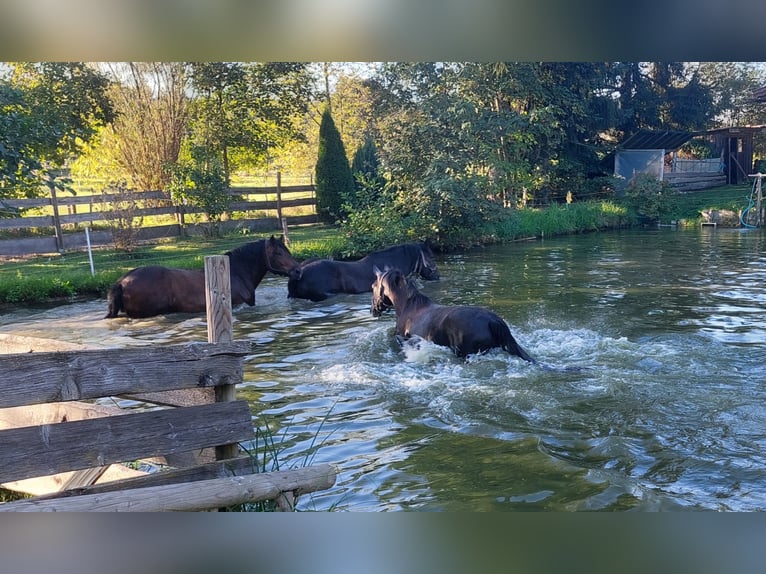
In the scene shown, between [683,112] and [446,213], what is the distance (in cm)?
967

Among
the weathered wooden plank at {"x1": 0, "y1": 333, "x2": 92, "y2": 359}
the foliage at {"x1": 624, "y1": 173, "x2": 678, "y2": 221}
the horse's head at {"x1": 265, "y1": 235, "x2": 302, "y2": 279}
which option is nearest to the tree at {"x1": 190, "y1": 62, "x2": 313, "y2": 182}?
the horse's head at {"x1": 265, "y1": 235, "x2": 302, "y2": 279}

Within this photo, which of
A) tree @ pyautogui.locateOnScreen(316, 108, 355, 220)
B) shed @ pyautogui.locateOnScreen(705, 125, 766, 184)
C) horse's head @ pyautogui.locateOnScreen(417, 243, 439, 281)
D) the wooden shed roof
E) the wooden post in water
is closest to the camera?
the wooden post in water

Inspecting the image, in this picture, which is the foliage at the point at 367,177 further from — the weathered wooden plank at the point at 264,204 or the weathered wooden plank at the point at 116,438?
the weathered wooden plank at the point at 116,438

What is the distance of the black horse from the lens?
5.09 m

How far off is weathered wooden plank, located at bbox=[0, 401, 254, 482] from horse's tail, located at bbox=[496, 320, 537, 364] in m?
2.77

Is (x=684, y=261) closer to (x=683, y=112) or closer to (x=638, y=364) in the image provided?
(x=638, y=364)

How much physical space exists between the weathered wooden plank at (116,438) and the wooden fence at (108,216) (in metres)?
8.83

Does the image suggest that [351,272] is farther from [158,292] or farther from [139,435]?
[139,435]

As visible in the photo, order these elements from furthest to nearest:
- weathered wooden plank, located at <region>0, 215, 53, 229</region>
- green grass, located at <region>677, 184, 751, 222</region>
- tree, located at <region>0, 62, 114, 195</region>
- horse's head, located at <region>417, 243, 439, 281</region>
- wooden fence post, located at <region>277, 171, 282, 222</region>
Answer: green grass, located at <region>677, 184, 751, 222</region> < wooden fence post, located at <region>277, 171, 282, 222</region> < weathered wooden plank, located at <region>0, 215, 53, 229</region> < horse's head, located at <region>417, 243, 439, 281</region> < tree, located at <region>0, 62, 114, 195</region>

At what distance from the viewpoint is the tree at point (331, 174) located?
12859mm

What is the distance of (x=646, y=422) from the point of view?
386cm

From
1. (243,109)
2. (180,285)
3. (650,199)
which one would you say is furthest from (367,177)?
(650,199)

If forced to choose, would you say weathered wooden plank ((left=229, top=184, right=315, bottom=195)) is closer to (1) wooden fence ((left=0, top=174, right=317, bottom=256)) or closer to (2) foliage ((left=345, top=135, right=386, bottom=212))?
(1) wooden fence ((left=0, top=174, right=317, bottom=256))

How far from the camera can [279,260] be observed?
26.3 ft
